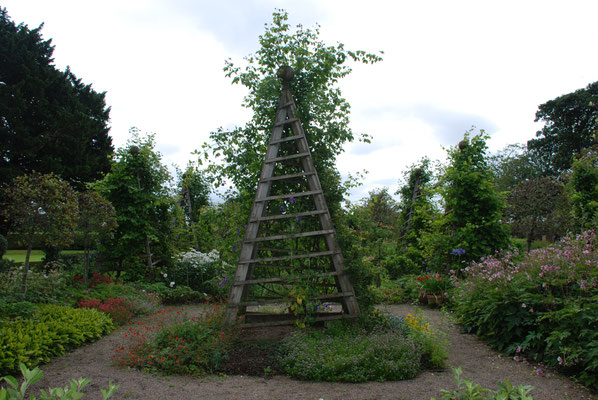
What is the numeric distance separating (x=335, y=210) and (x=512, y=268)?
3065 mm

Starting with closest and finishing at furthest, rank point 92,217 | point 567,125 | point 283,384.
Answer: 1. point 283,384
2. point 92,217
3. point 567,125

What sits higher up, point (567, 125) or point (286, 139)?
point (567, 125)

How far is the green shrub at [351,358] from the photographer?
4258 millimetres

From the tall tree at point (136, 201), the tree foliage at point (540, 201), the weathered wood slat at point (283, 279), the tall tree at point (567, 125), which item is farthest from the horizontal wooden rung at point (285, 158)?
the tall tree at point (567, 125)

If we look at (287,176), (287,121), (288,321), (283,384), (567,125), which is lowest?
(283,384)

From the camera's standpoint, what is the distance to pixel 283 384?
4.14 m

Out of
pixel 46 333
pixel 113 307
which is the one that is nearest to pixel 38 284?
pixel 113 307

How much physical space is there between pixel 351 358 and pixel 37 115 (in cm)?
2240

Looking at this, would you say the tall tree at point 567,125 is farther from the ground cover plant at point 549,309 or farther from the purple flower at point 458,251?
the ground cover plant at point 549,309

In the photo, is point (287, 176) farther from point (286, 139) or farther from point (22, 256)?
A: point (22, 256)

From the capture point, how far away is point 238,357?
4758 millimetres

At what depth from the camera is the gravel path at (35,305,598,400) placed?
381cm

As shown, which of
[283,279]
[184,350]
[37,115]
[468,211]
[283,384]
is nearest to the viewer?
[283,384]

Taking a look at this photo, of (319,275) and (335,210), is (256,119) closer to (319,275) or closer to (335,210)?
(335,210)
